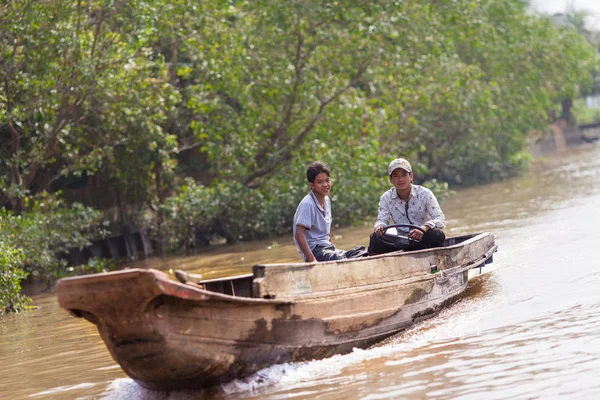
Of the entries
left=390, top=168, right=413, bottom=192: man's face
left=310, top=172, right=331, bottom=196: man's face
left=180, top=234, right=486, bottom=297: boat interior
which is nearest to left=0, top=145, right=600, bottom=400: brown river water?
left=180, top=234, right=486, bottom=297: boat interior

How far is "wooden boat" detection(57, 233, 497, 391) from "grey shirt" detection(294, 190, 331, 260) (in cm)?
74

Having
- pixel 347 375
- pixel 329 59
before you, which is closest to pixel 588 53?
pixel 329 59

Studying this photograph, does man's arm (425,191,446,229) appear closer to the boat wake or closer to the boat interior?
the boat wake

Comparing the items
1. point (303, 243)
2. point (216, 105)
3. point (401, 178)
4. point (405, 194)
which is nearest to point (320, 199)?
point (303, 243)

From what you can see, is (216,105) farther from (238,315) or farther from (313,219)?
(238,315)

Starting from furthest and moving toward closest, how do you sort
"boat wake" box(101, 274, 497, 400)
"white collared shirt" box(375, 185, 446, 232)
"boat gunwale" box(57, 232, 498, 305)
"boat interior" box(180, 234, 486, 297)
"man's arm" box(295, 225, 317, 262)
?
"white collared shirt" box(375, 185, 446, 232) → "man's arm" box(295, 225, 317, 262) → "boat interior" box(180, 234, 486, 297) → "boat wake" box(101, 274, 497, 400) → "boat gunwale" box(57, 232, 498, 305)

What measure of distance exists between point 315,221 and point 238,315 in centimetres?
203

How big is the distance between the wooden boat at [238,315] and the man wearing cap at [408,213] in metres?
0.80

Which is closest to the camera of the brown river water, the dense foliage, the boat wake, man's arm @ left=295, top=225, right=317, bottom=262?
the brown river water

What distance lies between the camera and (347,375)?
6504 millimetres

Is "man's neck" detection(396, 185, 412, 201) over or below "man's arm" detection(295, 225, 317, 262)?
over

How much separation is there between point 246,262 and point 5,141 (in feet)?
15.6

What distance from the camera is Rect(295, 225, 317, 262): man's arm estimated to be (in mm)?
7770

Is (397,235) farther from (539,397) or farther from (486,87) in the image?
(486,87)
